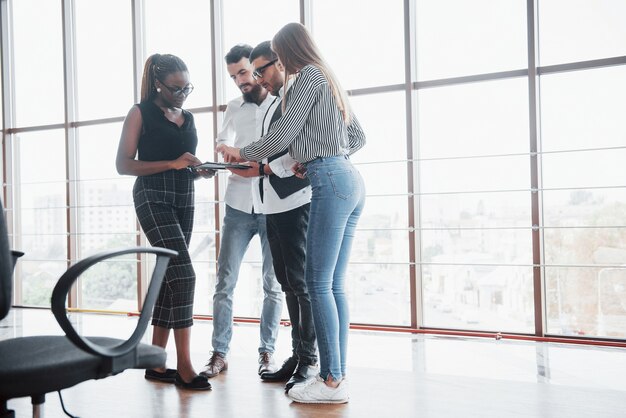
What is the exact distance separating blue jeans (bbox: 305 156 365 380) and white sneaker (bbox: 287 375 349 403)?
0.03 metres

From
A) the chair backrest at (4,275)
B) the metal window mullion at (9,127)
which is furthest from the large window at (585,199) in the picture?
the metal window mullion at (9,127)

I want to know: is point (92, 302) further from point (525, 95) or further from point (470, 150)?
point (525, 95)

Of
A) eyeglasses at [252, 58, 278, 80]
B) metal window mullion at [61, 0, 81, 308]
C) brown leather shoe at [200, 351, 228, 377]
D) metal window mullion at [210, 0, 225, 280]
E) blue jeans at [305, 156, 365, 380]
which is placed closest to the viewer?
blue jeans at [305, 156, 365, 380]

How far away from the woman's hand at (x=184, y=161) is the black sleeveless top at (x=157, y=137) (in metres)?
0.06

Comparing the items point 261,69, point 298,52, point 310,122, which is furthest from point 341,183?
point 261,69

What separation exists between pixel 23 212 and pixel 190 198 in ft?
10.6

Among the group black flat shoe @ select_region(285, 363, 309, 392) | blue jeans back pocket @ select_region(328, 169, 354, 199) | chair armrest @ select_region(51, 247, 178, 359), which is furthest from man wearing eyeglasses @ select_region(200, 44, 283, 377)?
chair armrest @ select_region(51, 247, 178, 359)

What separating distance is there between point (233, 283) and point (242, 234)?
21cm

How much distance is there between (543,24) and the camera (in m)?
3.01

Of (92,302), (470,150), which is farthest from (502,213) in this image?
(92,302)

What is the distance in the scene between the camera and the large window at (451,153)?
288 cm

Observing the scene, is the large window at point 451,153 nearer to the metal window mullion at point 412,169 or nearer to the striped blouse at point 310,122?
the metal window mullion at point 412,169

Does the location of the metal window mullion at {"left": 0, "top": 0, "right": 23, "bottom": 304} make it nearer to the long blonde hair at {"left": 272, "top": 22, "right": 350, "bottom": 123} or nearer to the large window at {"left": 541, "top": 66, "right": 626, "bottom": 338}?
the long blonde hair at {"left": 272, "top": 22, "right": 350, "bottom": 123}

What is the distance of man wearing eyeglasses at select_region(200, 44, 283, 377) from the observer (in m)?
2.13
